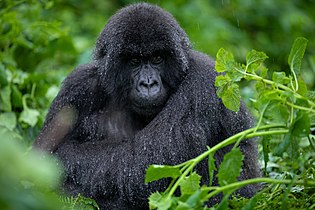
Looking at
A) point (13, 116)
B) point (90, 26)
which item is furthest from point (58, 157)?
point (90, 26)

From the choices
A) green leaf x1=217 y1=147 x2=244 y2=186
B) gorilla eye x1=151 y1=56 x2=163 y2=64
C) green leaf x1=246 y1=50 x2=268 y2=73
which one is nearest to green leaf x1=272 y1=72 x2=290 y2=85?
green leaf x1=246 y1=50 x2=268 y2=73

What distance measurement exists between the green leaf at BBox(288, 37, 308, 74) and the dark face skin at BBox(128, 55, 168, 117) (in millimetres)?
1406

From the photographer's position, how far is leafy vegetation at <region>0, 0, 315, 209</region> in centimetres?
185

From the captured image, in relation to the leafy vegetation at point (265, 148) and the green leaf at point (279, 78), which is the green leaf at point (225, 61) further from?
the green leaf at point (279, 78)

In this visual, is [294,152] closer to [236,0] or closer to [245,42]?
[245,42]

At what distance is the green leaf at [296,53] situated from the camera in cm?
221

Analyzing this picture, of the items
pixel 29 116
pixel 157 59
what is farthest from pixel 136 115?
pixel 29 116

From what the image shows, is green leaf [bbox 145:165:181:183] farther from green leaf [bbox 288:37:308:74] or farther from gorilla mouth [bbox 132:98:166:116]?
gorilla mouth [bbox 132:98:166:116]

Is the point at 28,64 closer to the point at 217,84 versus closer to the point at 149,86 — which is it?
the point at 149,86

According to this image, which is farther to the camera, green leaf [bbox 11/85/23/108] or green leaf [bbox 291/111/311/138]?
green leaf [bbox 11/85/23/108]

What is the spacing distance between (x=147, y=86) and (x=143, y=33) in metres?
0.30

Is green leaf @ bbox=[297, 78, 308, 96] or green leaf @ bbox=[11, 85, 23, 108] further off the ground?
green leaf @ bbox=[11, 85, 23, 108]

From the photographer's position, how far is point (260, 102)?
211 cm

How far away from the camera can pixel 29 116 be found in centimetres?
495
